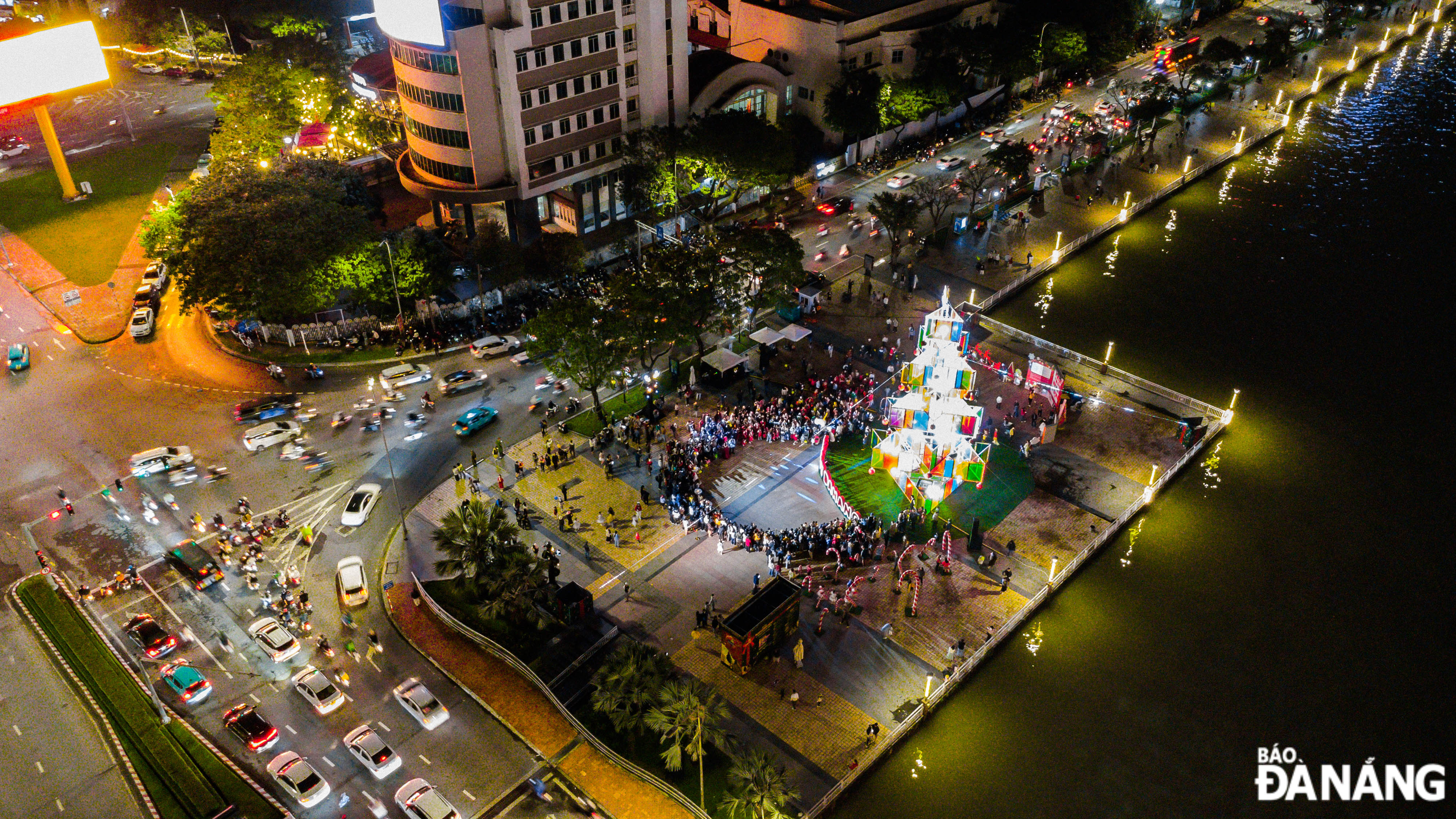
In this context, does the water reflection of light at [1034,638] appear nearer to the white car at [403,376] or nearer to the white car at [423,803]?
the white car at [423,803]

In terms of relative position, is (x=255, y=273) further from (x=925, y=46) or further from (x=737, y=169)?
(x=925, y=46)

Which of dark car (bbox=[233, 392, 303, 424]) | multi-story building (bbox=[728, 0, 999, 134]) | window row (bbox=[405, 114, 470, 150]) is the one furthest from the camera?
multi-story building (bbox=[728, 0, 999, 134])

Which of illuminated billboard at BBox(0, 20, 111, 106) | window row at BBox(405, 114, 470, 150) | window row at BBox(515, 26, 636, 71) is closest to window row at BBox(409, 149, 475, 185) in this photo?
window row at BBox(405, 114, 470, 150)

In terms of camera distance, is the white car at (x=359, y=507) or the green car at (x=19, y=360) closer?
the white car at (x=359, y=507)

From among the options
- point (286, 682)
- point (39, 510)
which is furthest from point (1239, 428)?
point (39, 510)

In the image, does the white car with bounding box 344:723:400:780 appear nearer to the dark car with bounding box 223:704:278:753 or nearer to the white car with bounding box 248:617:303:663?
the dark car with bounding box 223:704:278:753

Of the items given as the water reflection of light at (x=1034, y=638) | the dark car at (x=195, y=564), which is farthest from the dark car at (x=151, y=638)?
the water reflection of light at (x=1034, y=638)
